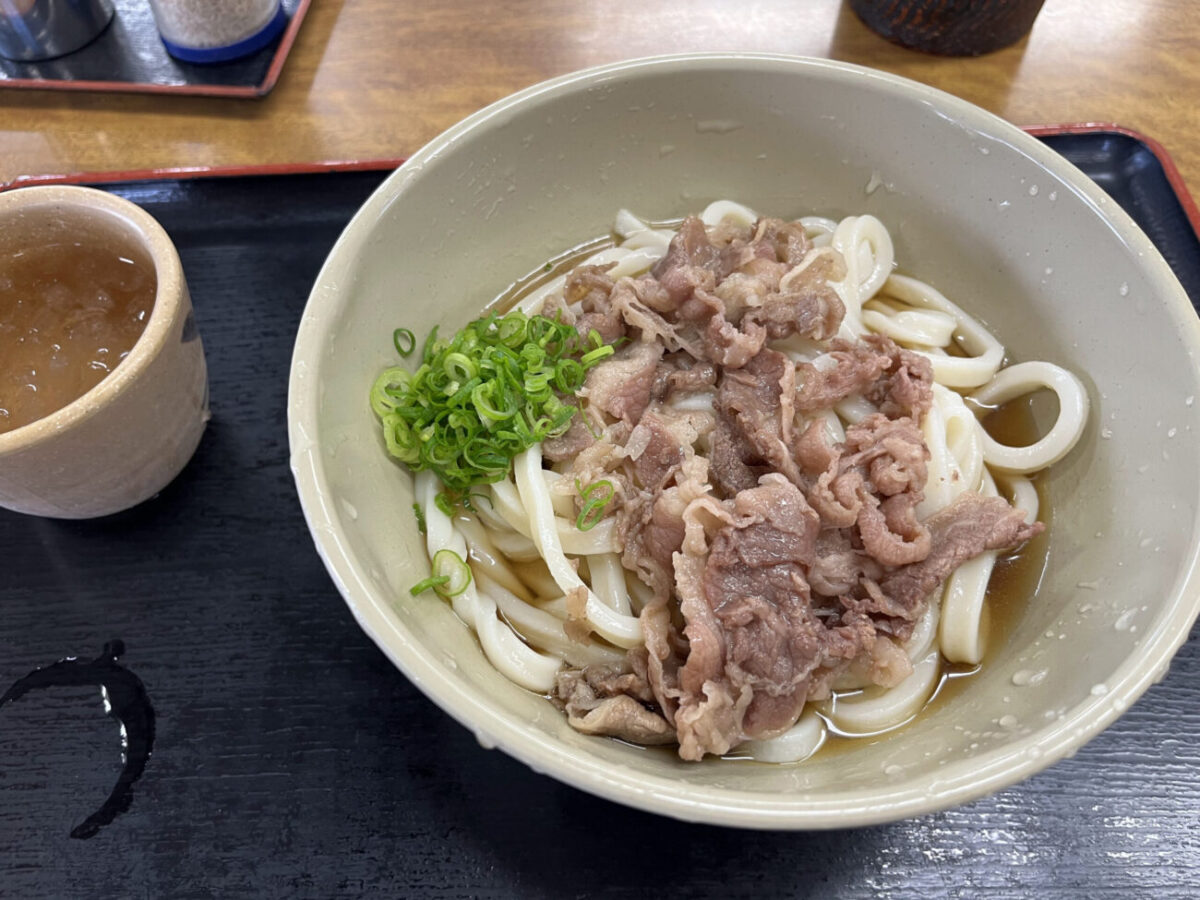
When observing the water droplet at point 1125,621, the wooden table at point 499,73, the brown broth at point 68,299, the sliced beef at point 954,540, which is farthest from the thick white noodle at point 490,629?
the wooden table at point 499,73

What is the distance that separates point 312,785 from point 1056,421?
6.64ft

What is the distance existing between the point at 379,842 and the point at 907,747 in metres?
1.12

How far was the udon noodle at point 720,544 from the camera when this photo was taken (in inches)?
66.1

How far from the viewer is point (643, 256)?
7.65ft

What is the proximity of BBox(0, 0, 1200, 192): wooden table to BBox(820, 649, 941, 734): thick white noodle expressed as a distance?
216cm

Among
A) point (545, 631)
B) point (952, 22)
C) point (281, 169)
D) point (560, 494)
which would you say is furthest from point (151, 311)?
point (952, 22)

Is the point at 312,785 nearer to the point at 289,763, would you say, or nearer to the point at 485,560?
the point at 289,763

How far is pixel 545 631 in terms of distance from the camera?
188 centimetres

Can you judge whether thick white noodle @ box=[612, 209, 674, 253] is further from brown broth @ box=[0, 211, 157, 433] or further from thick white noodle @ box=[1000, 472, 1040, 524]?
brown broth @ box=[0, 211, 157, 433]

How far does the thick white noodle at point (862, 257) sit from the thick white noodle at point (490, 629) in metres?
1.22

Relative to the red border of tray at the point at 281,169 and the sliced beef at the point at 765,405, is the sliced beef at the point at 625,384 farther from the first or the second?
the red border of tray at the point at 281,169

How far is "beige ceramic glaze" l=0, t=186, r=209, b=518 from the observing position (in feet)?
5.59

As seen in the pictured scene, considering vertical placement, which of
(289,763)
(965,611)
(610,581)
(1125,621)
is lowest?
(289,763)

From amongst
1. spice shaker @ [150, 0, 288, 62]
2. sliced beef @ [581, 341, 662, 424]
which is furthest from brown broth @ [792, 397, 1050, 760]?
spice shaker @ [150, 0, 288, 62]
